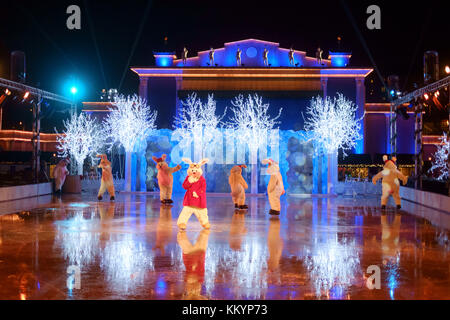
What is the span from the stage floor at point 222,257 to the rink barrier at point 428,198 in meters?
2.69

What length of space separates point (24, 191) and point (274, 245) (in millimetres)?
14011

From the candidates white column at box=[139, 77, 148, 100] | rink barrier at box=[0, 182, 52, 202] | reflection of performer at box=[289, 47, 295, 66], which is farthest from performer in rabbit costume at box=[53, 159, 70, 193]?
reflection of performer at box=[289, 47, 295, 66]

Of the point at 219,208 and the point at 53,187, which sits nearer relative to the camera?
the point at 219,208

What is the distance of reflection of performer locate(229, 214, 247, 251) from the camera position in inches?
322

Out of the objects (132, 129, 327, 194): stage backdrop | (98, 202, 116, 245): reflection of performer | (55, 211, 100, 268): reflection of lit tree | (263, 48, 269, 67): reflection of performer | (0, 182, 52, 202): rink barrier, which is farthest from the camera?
(263, 48, 269, 67): reflection of performer

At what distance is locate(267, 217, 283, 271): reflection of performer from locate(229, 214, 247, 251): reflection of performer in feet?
1.83

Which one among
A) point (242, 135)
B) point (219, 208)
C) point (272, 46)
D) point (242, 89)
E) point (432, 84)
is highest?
point (272, 46)

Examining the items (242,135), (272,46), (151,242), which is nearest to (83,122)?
(272,46)

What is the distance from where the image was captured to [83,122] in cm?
3878

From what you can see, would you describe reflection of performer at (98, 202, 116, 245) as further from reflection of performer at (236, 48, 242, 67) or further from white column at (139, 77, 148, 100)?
reflection of performer at (236, 48, 242, 67)

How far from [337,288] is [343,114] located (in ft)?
74.0

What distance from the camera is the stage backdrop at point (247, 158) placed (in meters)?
20.7
